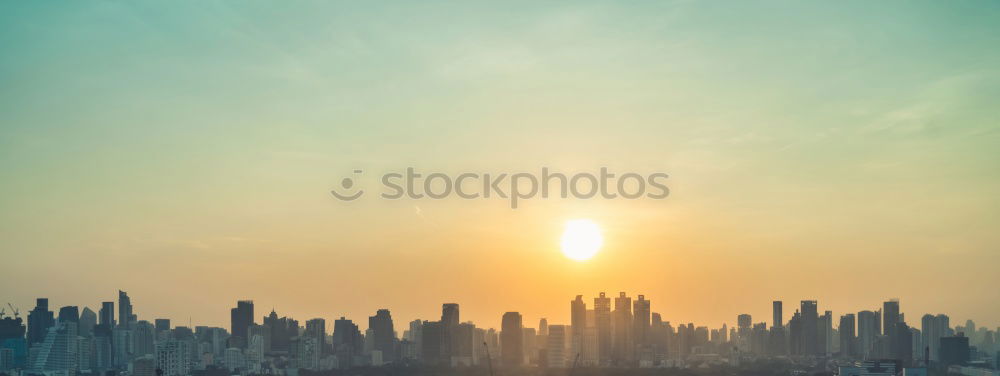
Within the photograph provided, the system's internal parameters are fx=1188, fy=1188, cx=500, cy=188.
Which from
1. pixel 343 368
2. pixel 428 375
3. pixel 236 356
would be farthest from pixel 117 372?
pixel 428 375

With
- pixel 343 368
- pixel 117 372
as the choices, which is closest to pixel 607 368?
pixel 343 368

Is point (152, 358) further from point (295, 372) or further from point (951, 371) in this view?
point (951, 371)

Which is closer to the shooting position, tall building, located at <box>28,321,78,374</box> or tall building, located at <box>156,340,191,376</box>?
tall building, located at <box>156,340,191,376</box>

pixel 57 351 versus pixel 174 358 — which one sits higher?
pixel 57 351

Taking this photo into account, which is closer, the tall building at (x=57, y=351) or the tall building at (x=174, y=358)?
the tall building at (x=174, y=358)

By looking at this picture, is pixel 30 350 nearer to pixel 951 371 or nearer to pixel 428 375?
pixel 428 375

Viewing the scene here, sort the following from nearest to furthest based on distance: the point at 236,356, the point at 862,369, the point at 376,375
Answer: the point at 862,369, the point at 376,375, the point at 236,356

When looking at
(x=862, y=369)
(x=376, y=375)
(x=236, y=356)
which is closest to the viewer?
(x=862, y=369)

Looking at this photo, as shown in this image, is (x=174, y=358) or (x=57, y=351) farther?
(x=57, y=351)

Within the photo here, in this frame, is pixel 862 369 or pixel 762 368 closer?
pixel 862 369
